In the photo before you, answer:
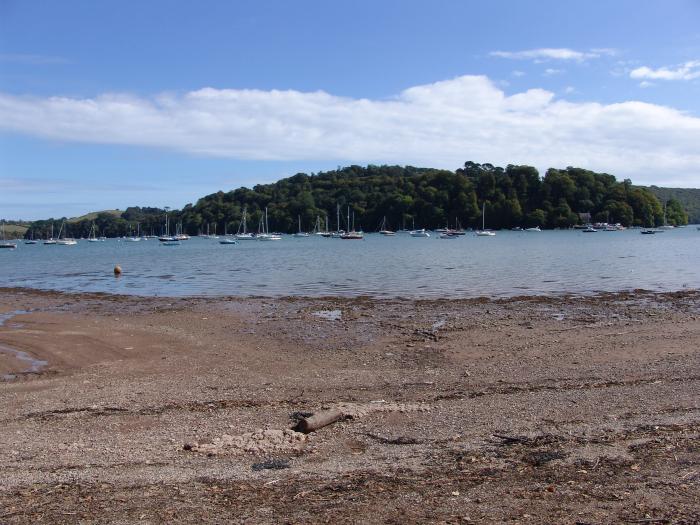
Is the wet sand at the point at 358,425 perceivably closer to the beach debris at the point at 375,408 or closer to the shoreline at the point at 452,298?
the beach debris at the point at 375,408

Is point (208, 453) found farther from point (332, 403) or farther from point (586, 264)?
point (586, 264)

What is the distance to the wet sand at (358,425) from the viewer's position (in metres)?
6.14

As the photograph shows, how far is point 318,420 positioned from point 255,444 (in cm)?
107

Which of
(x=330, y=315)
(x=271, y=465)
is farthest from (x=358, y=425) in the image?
(x=330, y=315)

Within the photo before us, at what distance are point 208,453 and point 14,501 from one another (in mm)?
2208

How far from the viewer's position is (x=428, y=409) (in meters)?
9.93

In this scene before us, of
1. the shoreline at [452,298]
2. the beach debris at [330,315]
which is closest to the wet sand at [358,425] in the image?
the beach debris at [330,315]

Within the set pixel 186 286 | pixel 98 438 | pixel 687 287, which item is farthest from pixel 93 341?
pixel 687 287

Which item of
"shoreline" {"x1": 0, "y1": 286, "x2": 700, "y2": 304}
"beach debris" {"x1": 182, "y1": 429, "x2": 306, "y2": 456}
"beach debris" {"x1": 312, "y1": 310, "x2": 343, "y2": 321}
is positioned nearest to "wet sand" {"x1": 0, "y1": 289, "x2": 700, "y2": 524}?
"beach debris" {"x1": 182, "y1": 429, "x2": 306, "y2": 456}

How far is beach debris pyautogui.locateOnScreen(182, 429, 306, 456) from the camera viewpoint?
797 cm

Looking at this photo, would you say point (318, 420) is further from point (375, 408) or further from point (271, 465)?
point (271, 465)

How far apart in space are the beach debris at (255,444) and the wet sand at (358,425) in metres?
0.03

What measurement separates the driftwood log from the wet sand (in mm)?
110

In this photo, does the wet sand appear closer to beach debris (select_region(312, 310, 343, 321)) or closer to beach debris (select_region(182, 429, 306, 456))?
beach debris (select_region(182, 429, 306, 456))
